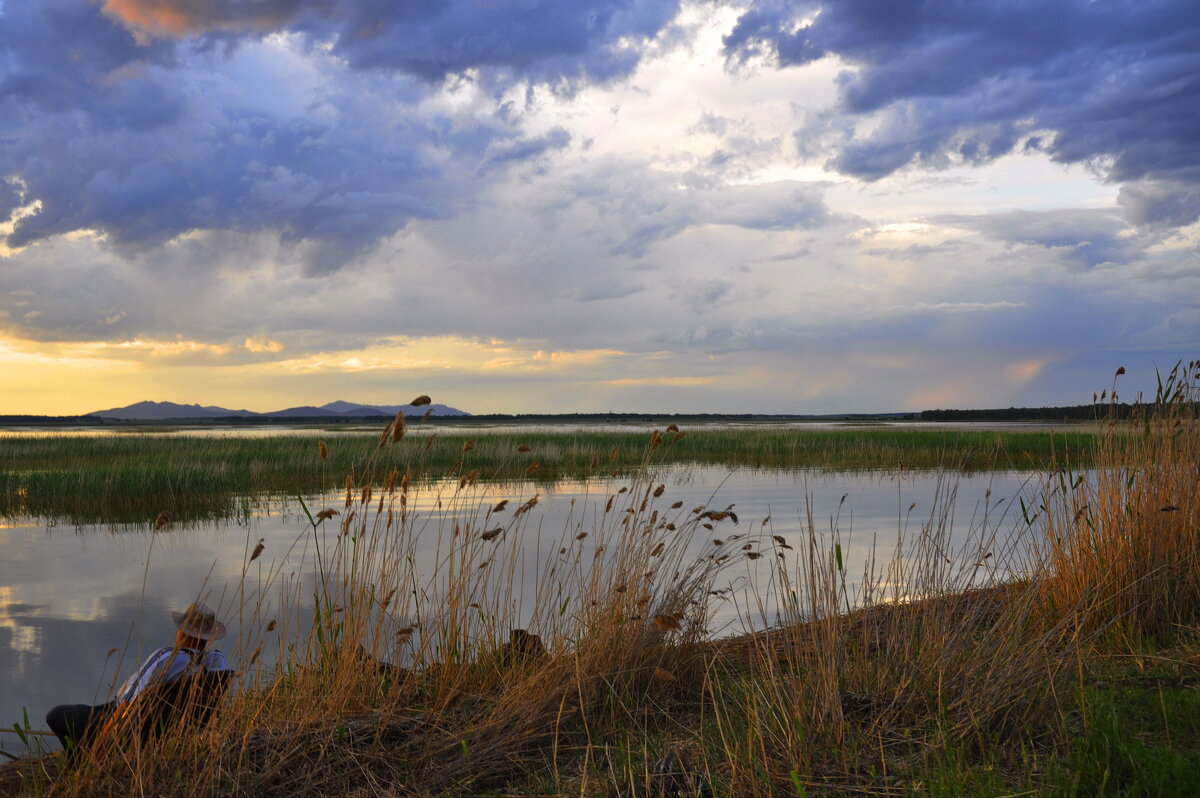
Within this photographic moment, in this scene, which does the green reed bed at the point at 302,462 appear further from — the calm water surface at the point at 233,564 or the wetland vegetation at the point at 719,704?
the wetland vegetation at the point at 719,704

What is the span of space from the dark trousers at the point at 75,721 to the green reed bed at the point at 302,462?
5.60 meters

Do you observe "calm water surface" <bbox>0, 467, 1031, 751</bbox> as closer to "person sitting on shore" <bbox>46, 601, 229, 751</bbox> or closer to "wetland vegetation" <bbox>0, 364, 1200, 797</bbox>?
"person sitting on shore" <bbox>46, 601, 229, 751</bbox>

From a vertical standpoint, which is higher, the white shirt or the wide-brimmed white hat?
the wide-brimmed white hat

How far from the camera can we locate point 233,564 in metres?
11.5

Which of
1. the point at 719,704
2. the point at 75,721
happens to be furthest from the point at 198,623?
the point at 719,704

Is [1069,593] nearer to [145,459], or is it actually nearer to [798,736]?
[798,736]

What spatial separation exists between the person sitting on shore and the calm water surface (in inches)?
7.3

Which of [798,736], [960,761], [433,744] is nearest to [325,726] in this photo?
[433,744]

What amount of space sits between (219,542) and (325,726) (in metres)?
10.6

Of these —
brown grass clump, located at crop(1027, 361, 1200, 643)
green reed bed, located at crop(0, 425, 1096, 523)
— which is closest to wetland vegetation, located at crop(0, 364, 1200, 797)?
brown grass clump, located at crop(1027, 361, 1200, 643)

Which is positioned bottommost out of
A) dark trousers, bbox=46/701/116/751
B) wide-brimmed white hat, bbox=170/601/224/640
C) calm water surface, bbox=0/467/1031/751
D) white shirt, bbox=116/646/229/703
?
calm water surface, bbox=0/467/1031/751

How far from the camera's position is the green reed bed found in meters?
18.1

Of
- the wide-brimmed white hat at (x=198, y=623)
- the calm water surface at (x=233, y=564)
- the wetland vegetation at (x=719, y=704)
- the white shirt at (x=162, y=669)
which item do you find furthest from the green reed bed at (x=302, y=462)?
the wide-brimmed white hat at (x=198, y=623)

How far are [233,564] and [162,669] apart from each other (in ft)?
26.2
